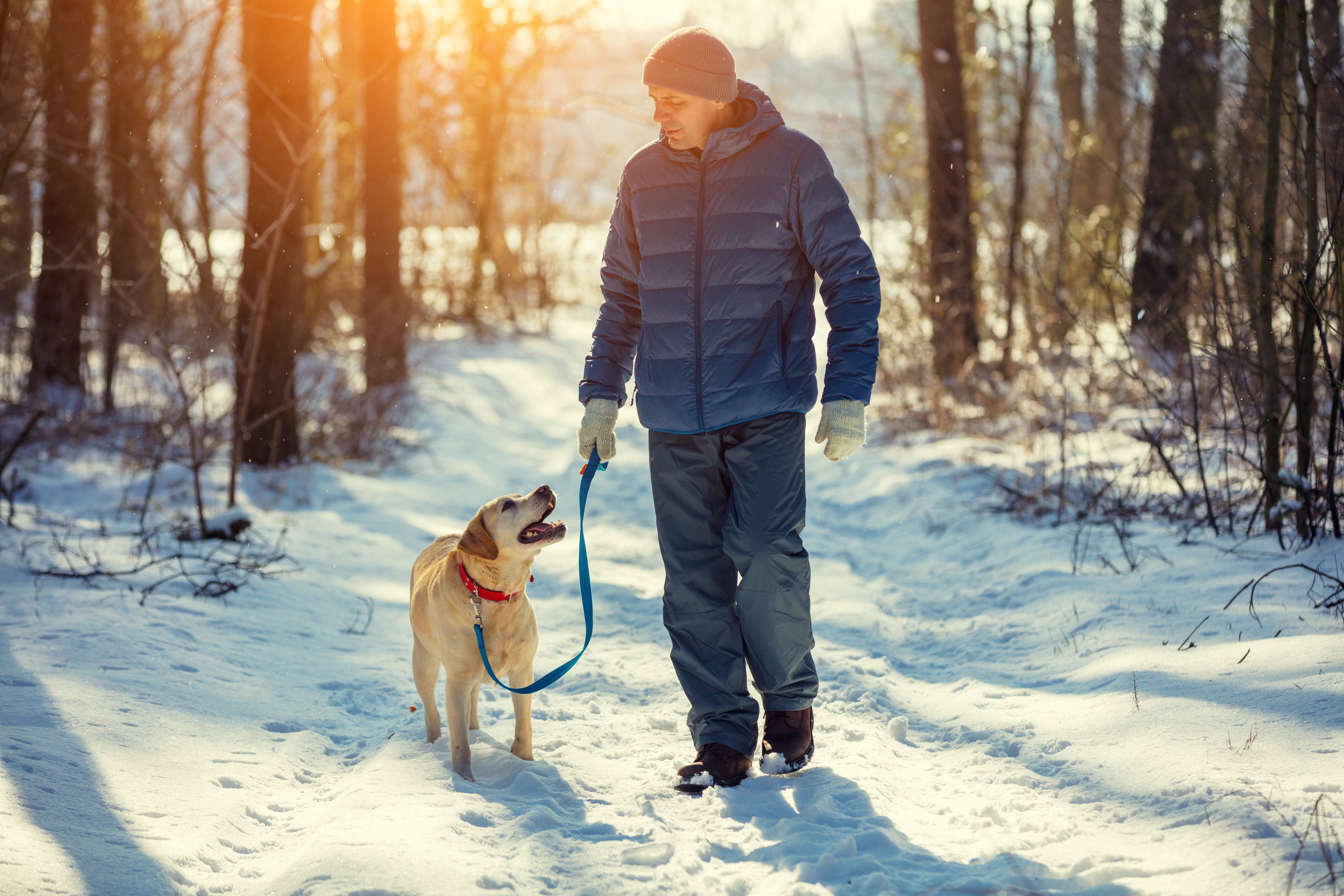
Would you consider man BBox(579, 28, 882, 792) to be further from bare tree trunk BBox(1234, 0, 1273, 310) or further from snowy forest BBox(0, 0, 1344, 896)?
bare tree trunk BBox(1234, 0, 1273, 310)

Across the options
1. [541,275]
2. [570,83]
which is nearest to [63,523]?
[541,275]

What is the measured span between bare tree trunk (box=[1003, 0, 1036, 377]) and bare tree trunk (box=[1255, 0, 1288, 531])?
512 cm

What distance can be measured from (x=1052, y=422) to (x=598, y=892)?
570cm

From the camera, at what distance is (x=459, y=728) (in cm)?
341

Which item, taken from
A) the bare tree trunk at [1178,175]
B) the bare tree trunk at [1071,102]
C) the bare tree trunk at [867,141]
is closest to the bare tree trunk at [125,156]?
the bare tree trunk at [867,141]

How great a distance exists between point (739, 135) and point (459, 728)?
7.65ft

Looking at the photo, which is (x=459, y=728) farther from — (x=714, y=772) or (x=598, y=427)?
(x=598, y=427)

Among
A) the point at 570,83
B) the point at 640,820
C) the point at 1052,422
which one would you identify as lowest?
the point at 640,820

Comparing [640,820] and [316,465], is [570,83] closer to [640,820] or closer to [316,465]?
[316,465]

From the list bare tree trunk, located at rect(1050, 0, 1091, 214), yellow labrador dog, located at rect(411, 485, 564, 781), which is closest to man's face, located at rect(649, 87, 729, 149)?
yellow labrador dog, located at rect(411, 485, 564, 781)

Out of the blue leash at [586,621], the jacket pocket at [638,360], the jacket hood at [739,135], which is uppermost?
the jacket hood at [739,135]

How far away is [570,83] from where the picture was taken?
22.2m

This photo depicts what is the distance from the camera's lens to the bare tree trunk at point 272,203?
7.78 meters

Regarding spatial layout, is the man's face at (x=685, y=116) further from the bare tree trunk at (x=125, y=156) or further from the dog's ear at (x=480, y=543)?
the bare tree trunk at (x=125, y=156)
